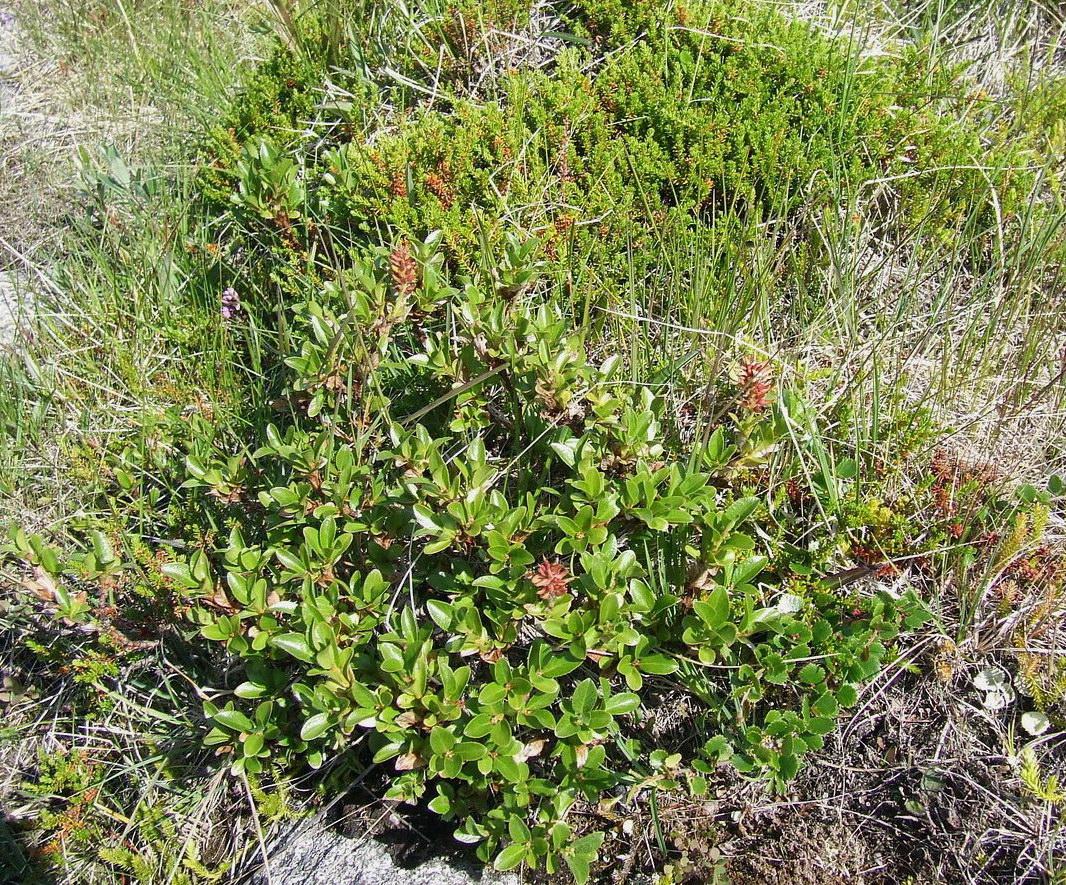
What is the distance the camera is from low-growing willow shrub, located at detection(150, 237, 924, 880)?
2.16 m

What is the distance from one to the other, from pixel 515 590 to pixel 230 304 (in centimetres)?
196

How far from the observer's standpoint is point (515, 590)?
7.34 feet

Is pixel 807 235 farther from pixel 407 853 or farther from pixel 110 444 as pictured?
pixel 110 444

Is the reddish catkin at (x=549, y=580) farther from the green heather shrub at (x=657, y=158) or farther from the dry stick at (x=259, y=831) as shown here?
the green heather shrub at (x=657, y=158)

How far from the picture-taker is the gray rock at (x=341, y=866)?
7.34 feet

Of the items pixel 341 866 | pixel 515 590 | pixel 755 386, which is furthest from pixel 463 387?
pixel 341 866

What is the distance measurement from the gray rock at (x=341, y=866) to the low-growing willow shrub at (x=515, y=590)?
0.12m

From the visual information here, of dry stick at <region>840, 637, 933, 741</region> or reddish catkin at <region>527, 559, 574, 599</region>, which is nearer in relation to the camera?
reddish catkin at <region>527, 559, 574, 599</region>

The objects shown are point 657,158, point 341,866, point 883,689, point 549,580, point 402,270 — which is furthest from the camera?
point 657,158

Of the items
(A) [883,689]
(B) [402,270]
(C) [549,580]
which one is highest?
(B) [402,270]

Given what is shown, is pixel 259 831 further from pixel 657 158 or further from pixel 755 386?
pixel 657 158

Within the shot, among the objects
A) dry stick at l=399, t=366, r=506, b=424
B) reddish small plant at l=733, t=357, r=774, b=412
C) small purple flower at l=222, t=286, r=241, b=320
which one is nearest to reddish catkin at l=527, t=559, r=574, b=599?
dry stick at l=399, t=366, r=506, b=424

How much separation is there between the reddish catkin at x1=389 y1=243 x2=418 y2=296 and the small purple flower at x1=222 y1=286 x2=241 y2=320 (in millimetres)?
1099

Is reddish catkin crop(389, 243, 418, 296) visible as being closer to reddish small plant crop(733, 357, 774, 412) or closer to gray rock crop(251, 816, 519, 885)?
reddish small plant crop(733, 357, 774, 412)
